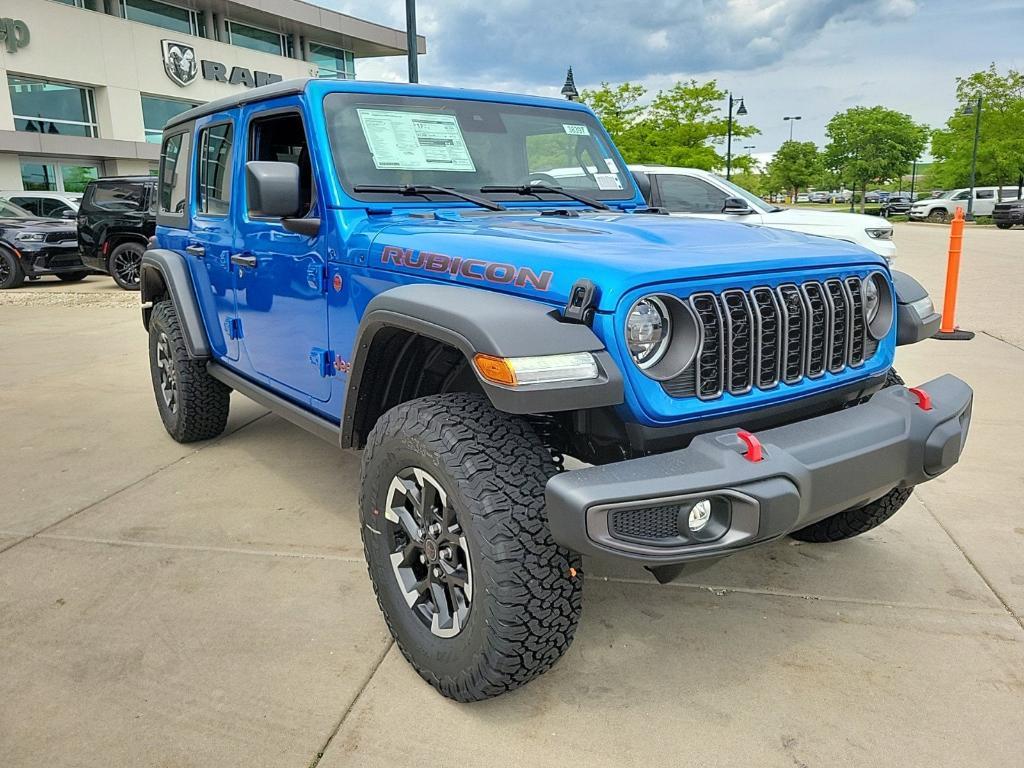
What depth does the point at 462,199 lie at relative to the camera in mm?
3219

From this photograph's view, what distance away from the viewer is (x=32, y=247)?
539 inches

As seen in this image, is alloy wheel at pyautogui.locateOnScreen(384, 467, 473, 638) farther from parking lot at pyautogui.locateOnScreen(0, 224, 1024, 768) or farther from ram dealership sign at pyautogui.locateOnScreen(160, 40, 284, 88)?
ram dealership sign at pyautogui.locateOnScreen(160, 40, 284, 88)

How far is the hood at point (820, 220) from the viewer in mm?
9141

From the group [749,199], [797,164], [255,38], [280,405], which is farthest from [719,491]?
[797,164]

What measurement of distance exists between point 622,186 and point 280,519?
89.9 inches

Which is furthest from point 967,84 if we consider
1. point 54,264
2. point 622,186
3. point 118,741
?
point 118,741

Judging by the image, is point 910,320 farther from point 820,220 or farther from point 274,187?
point 820,220

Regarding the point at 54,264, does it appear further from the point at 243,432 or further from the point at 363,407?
the point at 363,407

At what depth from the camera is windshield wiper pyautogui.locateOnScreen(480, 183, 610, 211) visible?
3396 mm

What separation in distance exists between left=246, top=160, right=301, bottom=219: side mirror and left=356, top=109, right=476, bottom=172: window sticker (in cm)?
39

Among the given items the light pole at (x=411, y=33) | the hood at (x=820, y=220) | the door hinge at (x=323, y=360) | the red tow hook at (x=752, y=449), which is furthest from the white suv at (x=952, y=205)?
the red tow hook at (x=752, y=449)

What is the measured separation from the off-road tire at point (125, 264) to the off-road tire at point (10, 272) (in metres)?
1.97

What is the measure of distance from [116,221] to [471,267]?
12033 mm

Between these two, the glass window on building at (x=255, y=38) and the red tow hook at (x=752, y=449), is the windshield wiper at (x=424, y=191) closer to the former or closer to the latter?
the red tow hook at (x=752, y=449)
